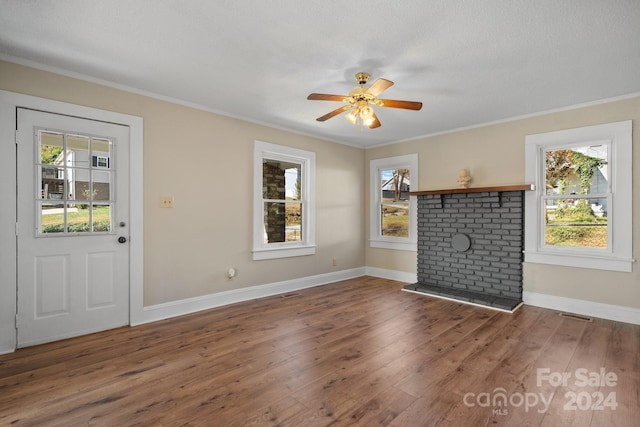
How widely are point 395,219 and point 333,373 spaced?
3.70 m

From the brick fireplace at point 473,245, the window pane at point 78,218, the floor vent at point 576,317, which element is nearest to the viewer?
the window pane at point 78,218

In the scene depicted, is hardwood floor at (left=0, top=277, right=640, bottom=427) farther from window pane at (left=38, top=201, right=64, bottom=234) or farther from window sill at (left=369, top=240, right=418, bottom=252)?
window sill at (left=369, top=240, right=418, bottom=252)

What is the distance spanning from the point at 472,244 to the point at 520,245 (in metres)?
0.60

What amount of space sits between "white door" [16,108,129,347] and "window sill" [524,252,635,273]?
4.91 metres

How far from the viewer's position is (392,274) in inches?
215

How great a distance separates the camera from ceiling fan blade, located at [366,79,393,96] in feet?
7.95

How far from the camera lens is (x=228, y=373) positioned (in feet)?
7.51

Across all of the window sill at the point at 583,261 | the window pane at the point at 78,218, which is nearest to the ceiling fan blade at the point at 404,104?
the window sill at the point at 583,261

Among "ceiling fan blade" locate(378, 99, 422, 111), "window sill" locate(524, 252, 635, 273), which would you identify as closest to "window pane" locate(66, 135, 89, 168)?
"ceiling fan blade" locate(378, 99, 422, 111)

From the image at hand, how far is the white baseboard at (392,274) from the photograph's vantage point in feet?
17.0

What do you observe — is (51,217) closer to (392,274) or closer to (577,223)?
(392,274)

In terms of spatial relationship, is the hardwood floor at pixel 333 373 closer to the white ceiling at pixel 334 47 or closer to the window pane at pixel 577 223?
the window pane at pixel 577 223

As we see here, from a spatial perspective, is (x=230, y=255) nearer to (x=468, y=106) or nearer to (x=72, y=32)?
(x=72, y=32)

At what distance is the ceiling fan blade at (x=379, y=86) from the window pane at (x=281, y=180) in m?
2.32
